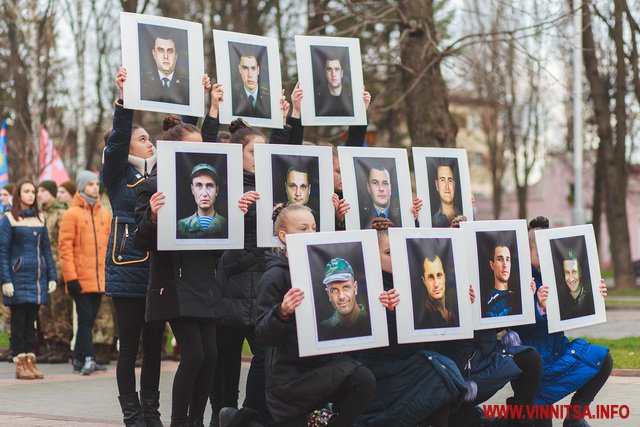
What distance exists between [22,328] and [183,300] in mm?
5004

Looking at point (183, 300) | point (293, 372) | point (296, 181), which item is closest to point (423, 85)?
point (296, 181)

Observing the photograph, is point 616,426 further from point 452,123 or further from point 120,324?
point 452,123

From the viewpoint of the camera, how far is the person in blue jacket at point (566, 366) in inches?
261

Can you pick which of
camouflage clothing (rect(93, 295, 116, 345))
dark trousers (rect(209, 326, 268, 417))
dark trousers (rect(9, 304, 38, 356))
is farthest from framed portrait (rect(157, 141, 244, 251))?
camouflage clothing (rect(93, 295, 116, 345))

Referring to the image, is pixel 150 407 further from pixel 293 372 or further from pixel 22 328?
pixel 22 328

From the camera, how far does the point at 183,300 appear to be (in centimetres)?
620

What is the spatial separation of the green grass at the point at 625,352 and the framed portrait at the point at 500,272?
13.7 feet

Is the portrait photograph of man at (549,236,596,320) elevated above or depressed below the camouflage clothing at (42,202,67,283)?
below

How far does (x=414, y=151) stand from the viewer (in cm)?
710

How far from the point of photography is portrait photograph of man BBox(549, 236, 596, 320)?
6.75 metres

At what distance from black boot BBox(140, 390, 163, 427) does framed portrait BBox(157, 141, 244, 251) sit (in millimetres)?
1103

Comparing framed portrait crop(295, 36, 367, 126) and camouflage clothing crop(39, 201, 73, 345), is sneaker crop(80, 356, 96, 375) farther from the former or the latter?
framed portrait crop(295, 36, 367, 126)

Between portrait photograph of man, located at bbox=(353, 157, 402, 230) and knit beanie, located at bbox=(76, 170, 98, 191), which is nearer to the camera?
portrait photograph of man, located at bbox=(353, 157, 402, 230)

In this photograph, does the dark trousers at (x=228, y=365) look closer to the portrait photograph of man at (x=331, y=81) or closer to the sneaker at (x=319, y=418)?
the sneaker at (x=319, y=418)
